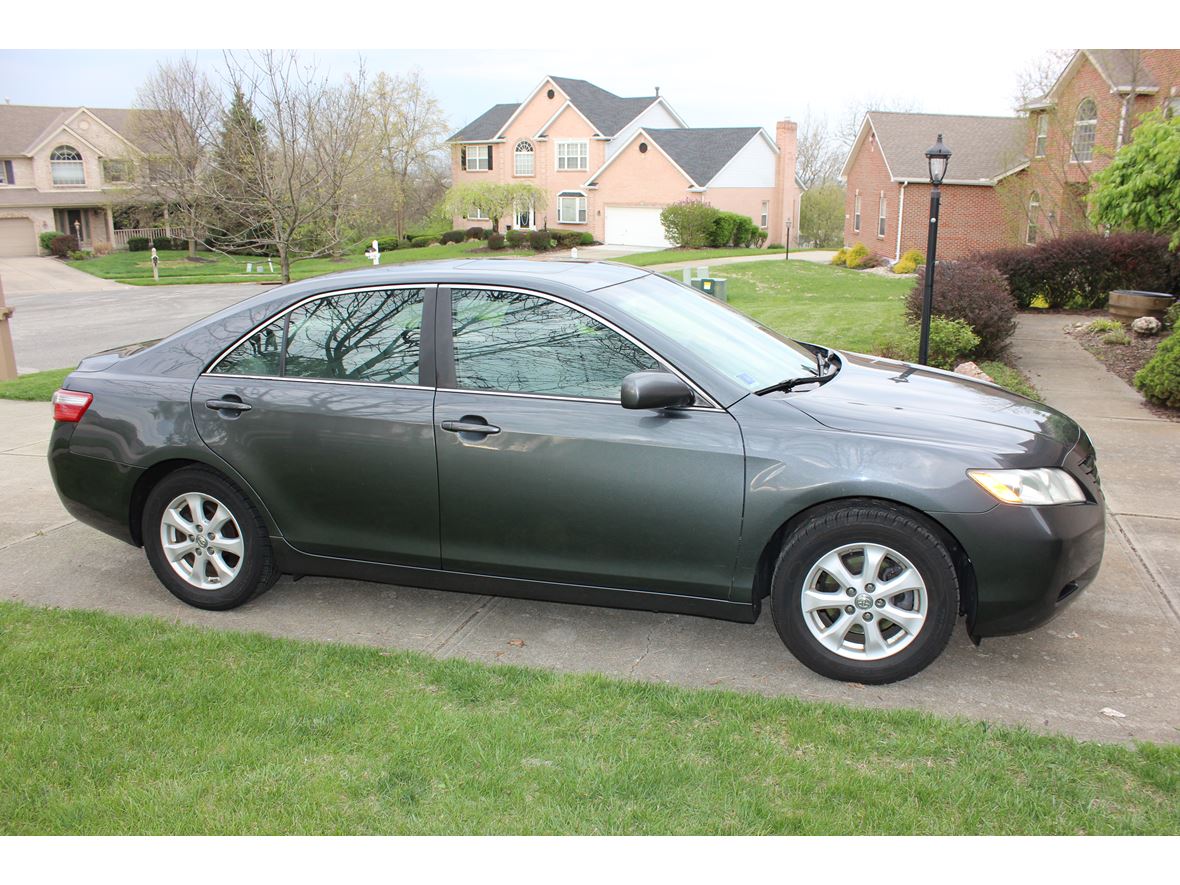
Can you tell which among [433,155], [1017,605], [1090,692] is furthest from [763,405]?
[433,155]

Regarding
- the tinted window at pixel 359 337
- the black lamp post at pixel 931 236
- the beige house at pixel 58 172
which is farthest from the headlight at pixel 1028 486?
the beige house at pixel 58 172

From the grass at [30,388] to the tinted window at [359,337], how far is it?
23.4ft

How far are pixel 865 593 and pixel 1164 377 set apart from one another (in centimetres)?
709

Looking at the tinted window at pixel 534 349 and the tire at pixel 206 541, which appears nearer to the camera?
the tinted window at pixel 534 349

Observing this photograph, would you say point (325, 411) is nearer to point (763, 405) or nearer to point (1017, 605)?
point (763, 405)

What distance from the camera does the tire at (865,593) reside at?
407cm

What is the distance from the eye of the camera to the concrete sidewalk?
13.6 ft

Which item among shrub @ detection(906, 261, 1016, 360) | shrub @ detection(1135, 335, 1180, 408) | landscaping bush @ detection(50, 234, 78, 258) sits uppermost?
shrub @ detection(906, 261, 1016, 360)

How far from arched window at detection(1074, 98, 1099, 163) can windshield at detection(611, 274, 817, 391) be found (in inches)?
1038

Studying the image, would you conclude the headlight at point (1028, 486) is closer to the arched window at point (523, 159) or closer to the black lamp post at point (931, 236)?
the black lamp post at point (931, 236)

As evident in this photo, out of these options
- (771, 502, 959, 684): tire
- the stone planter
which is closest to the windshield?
(771, 502, 959, 684): tire

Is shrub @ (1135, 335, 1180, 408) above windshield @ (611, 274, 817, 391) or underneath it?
underneath

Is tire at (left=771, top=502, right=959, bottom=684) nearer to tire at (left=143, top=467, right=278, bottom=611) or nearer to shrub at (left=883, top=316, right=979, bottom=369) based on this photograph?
tire at (left=143, top=467, right=278, bottom=611)

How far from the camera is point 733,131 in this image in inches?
2111
